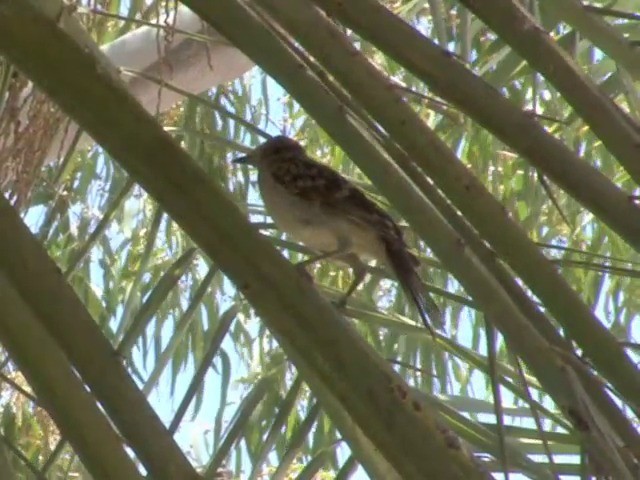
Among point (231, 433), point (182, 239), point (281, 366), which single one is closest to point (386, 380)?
point (231, 433)

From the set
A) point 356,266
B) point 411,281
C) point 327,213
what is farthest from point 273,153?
point 411,281

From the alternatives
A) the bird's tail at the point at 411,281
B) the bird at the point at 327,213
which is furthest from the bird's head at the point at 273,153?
the bird's tail at the point at 411,281

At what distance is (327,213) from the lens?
5.40ft

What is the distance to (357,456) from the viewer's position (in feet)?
2.22

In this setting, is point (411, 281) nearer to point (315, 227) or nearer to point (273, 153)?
point (315, 227)

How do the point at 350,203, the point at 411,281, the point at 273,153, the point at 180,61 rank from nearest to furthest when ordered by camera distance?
the point at 411,281 < the point at 350,203 < the point at 273,153 < the point at 180,61

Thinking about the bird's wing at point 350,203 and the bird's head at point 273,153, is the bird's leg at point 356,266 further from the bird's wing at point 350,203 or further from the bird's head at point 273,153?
the bird's head at point 273,153

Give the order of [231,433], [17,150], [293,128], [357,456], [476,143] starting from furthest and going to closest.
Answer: [293,128], [476,143], [17,150], [231,433], [357,456]

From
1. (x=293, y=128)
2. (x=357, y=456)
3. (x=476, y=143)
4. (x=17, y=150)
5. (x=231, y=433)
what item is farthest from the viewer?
(x=293, y=128)

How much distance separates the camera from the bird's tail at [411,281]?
1.29m

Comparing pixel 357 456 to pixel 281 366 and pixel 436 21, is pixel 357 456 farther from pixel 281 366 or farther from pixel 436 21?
pixel 281 366

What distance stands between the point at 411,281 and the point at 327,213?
36cm

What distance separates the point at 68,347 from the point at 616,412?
0.90 feet

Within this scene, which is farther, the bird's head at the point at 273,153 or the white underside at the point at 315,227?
the bird's head at the point at 273,153
